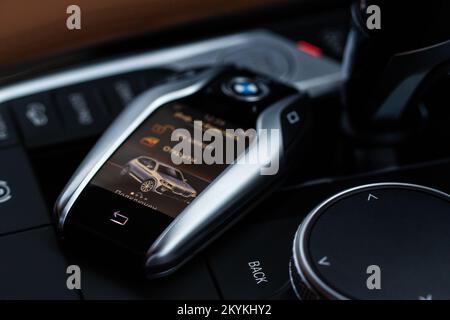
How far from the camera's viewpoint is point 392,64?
0.54m

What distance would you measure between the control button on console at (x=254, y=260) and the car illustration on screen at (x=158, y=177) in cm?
5

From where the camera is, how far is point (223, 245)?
0.53m

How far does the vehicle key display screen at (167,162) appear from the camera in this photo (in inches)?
20.4

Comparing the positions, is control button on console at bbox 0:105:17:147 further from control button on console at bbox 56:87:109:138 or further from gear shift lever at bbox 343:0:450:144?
gear shift lever at bbox 343:0:450:144

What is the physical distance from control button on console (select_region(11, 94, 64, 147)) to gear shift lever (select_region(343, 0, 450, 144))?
23cm

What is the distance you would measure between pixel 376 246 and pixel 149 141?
0.18m

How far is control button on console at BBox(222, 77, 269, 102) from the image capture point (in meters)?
0.59

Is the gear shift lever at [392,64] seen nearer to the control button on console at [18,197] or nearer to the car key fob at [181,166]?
the car key fob at [181,166]

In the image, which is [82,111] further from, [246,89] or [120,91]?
[246,89]

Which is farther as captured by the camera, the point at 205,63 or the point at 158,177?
the point at 205,63

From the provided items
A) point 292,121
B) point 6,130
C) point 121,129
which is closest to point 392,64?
point 292,121

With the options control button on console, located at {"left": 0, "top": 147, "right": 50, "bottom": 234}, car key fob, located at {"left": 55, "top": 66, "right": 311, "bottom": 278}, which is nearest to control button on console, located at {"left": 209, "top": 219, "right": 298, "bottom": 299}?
car key fob, located at {"left": 55, "top": 66, "right": 311, "bottom": 278}

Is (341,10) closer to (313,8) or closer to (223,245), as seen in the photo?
(313,8)

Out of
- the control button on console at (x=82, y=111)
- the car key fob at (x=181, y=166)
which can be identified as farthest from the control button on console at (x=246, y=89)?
the control button on console at (x=82, y=111)
